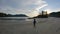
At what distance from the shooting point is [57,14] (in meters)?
4.98

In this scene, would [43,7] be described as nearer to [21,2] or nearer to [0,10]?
[21,2]

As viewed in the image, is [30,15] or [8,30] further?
[8,30]

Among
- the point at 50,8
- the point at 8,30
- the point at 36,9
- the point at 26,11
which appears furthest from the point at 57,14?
the point at 8,30

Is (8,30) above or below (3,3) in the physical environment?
below

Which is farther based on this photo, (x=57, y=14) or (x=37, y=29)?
(x=37, y=29)

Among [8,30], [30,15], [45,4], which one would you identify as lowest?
[8,30]

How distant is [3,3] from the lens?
518 cm

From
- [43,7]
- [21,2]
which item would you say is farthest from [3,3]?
[43,7]

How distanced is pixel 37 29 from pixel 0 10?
146 cm

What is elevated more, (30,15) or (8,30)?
(30,15)

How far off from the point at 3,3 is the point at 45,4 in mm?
1437

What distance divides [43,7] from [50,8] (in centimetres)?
23

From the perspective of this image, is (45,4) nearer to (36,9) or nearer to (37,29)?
(36,9)

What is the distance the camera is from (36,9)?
4.98 meters
